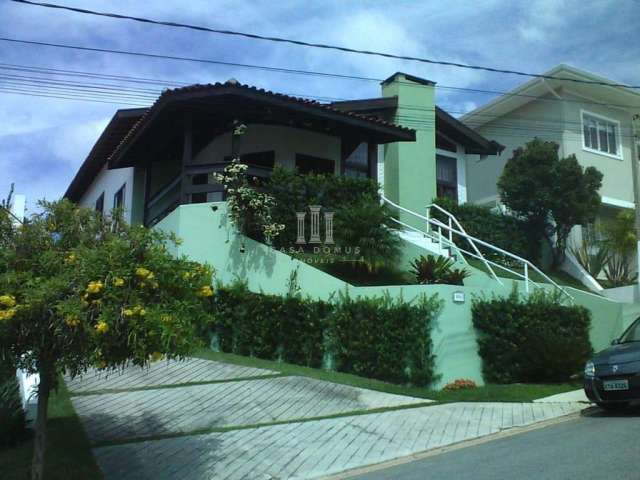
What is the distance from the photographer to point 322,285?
12.8 meters

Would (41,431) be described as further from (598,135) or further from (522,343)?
(598,135)

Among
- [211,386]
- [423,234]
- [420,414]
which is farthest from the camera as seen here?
[423,234]

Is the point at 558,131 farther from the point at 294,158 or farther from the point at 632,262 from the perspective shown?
the point at 294,158

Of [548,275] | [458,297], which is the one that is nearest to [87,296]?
[458,297]

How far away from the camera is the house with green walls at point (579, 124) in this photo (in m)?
22.0

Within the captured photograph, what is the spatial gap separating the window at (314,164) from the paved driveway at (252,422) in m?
7.42

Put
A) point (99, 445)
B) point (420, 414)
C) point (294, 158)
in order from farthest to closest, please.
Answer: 1. point (294, 158)
2. point (420, 414)
3. point (99, 445)

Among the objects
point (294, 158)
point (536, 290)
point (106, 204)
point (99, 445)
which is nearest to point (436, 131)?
Answer: point (294, 158)

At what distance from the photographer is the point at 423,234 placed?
15914 mm

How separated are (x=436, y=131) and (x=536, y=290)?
10338 millimetres

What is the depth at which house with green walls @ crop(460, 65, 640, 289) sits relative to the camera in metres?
22.0

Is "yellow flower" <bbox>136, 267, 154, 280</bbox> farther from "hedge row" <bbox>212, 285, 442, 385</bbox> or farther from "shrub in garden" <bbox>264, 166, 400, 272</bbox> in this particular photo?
"shrub in garden" <bbox>264, 166, 400, 272</bbox>

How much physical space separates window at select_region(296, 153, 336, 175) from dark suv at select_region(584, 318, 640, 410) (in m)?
9.67

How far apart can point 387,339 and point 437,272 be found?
91.7 inches
